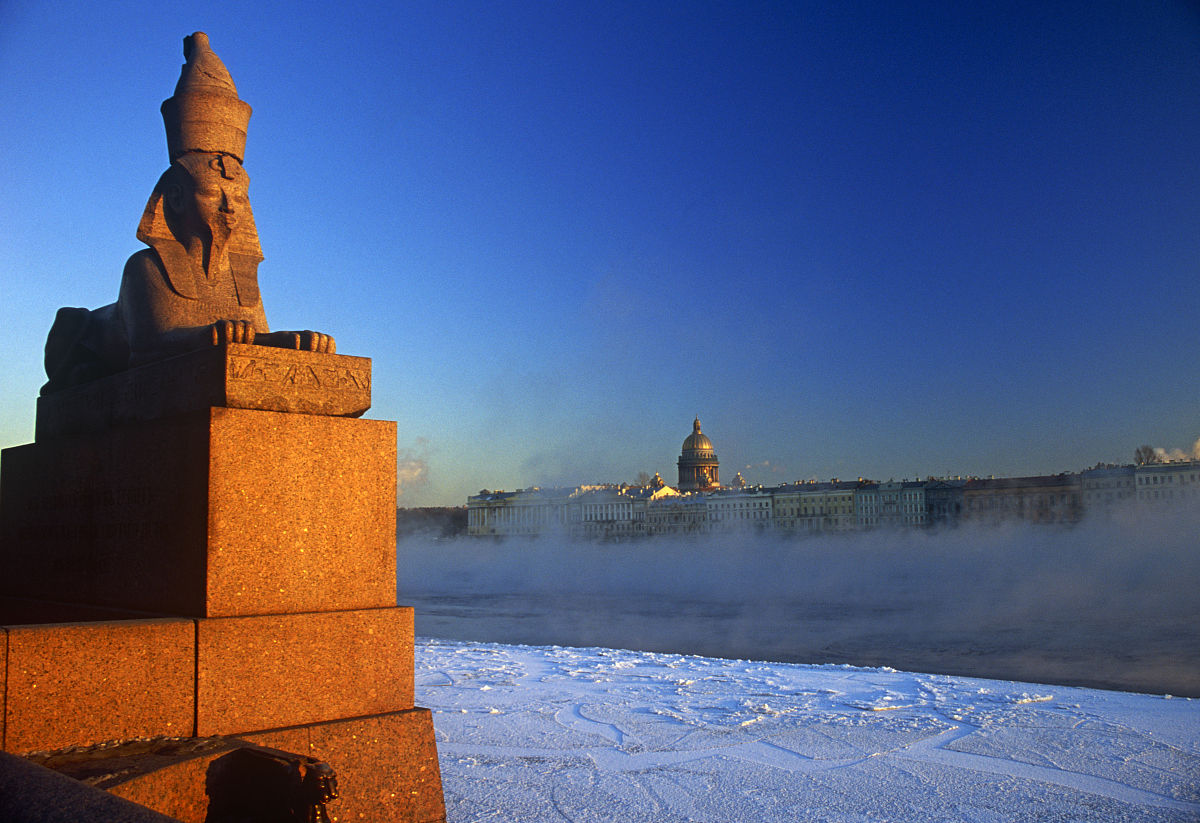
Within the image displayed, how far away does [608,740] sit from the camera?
17.9ft

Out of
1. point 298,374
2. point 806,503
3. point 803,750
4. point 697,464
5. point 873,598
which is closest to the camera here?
point 298,374

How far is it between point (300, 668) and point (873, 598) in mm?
38522

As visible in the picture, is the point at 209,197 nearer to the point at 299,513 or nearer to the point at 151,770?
the point at 299,513

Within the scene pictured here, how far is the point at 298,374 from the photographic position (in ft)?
11.9

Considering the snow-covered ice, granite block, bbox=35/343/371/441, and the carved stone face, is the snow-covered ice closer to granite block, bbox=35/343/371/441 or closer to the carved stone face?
granite block, bbox=35/343/371/441

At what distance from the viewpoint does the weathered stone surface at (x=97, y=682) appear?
2734 mm

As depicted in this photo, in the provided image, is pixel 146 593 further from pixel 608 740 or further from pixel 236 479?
pixel 608 740

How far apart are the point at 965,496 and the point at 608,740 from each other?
A: 208 ft

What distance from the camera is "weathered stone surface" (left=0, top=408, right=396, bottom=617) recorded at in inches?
130

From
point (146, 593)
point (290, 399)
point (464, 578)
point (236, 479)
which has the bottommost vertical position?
point (464, 578)

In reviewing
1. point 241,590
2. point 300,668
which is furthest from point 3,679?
point 300,668

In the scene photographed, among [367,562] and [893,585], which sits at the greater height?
[367,562]

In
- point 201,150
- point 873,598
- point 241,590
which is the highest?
point 201,150

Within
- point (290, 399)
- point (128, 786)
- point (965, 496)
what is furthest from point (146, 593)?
point (965, 496)
